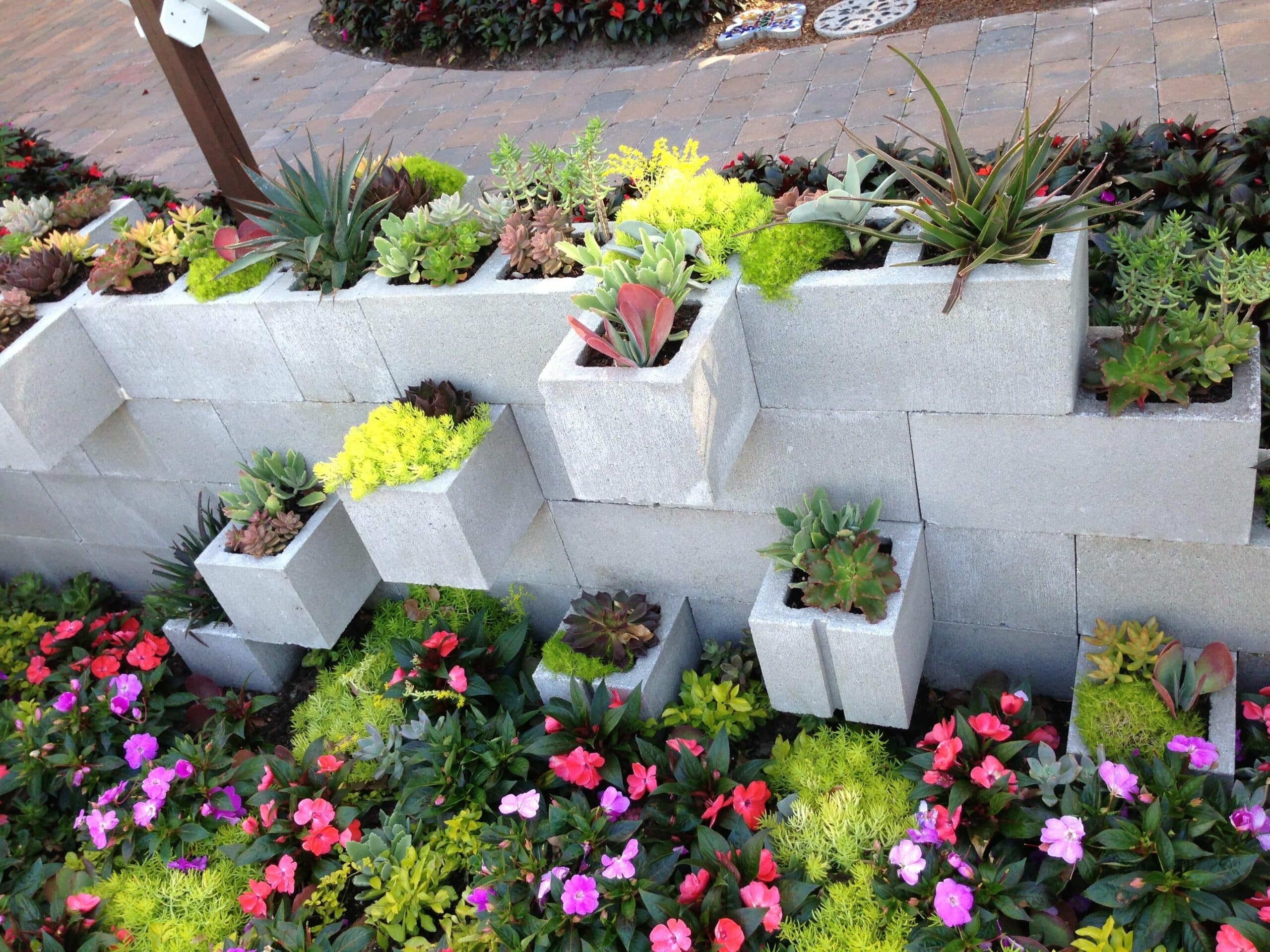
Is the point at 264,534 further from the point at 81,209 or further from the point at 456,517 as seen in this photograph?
the point at 81,209

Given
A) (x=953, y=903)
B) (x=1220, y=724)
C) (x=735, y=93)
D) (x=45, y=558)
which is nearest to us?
(x=953, y=903)

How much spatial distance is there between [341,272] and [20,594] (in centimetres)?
252

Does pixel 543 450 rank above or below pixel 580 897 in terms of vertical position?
above

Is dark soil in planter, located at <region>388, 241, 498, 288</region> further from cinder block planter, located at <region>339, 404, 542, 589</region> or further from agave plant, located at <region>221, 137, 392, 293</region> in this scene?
cinder block planter, located at <region>339, 404, 542, 589</region>

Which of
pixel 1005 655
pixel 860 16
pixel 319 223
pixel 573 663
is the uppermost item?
pixel 319 223

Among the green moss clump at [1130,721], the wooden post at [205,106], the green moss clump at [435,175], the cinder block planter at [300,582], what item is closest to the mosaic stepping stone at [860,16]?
the green moss clump at [435,175]

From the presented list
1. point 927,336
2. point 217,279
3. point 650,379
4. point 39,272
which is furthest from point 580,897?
point 39,272

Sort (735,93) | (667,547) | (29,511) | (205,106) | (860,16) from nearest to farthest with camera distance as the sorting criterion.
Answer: (667,547)
(205,106)
(29,511)
(735,93)
(860,16)

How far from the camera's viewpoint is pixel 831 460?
279 cm

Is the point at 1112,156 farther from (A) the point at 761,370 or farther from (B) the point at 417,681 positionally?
(B) the point at 417,681

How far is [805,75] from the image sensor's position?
619cm

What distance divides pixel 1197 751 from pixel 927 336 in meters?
1.12

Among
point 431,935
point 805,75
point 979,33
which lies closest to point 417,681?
point 431,935

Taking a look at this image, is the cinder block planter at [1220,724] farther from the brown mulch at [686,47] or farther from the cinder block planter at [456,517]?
the brown mulch at [686,47]
